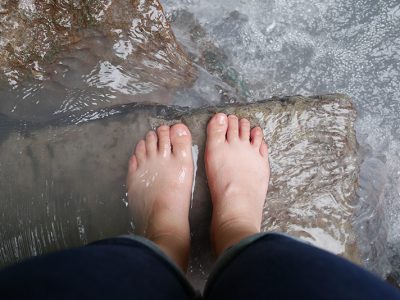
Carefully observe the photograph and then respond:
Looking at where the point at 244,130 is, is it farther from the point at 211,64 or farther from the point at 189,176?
the point at 211,64

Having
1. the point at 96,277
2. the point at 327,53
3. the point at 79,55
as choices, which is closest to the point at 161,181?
the point at 79,55

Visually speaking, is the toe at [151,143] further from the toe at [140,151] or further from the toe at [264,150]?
the toe at [264,150]

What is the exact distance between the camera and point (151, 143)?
5.08 feet

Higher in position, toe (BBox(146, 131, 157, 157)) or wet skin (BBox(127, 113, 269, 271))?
toe (BBox(146, 131, 157, 157))

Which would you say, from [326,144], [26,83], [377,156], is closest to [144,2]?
[26,83]

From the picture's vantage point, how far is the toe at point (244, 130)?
1555 millimetres

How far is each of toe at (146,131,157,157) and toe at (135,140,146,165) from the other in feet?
0.04

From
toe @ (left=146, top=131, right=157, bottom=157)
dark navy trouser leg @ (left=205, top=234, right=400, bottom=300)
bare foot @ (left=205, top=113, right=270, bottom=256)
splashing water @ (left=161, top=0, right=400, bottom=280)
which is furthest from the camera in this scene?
splashing water @ (left=161, top=0, right=400, bottom=280)

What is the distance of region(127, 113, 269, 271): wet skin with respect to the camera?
143cm

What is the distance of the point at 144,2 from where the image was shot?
1.59 metres

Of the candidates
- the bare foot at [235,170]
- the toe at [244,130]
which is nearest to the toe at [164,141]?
the bare foot at [235,170]

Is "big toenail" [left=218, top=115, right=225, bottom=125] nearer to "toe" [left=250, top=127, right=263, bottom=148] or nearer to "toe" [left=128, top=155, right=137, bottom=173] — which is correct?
"toe" [left=250, top=127, right=263, bottom=148]

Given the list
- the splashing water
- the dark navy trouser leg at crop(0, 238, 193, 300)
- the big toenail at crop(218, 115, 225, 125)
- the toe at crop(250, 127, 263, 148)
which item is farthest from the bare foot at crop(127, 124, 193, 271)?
the splashing water

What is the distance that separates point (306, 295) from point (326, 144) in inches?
31.0
